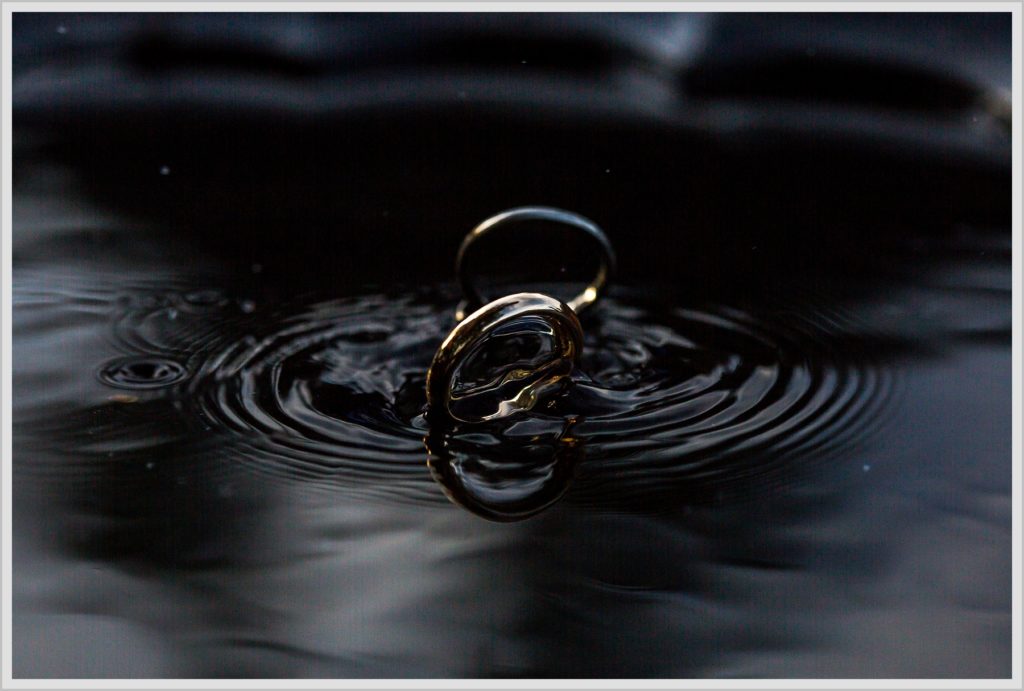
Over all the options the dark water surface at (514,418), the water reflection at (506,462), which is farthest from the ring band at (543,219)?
the water reflection at (506,462)

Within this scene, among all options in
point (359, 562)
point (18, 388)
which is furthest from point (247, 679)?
point (18, 388)

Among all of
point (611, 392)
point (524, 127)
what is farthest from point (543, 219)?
point (524, 127)

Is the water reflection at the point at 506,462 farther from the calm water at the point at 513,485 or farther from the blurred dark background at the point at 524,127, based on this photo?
the blurred dark background at the point at 524,127

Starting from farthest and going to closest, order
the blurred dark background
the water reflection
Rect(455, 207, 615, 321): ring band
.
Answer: the blurred dark background < Rect(455, 207, 615, 321): ring band < the water reflection

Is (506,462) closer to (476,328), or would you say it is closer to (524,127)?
(476,328)

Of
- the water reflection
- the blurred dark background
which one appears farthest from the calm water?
the blurred dark background

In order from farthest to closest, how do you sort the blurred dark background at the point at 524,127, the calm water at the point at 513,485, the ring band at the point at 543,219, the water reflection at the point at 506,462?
the blurred dark background at the point at 524,127
the ring band at the point at 543,219
the water reflection at the point at 506,462
the calm water at the point at 513,485

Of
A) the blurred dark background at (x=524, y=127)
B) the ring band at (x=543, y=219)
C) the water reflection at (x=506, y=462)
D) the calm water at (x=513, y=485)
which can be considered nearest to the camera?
the calm water at (x=513, y=485)

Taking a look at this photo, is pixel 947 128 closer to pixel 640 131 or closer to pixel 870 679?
pixel 640 131

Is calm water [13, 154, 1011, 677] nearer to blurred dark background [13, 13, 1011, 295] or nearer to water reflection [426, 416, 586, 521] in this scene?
water reflection [426, 416, 586, 521]
